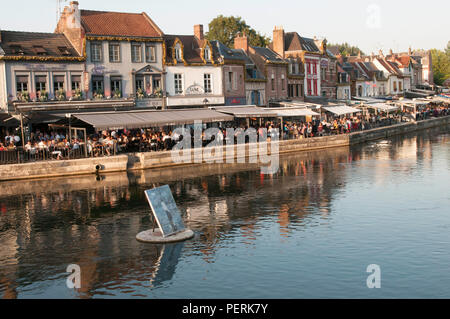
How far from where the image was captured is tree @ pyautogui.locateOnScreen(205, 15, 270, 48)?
308ft

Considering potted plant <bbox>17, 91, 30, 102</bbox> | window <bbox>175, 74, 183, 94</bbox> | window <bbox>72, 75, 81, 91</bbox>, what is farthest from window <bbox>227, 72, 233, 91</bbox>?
potted plant <bbox>17, 91, 30, 102</bbox>

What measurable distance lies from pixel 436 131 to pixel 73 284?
62.8m

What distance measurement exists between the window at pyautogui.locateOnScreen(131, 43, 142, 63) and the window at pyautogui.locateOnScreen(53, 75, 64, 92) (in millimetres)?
6883

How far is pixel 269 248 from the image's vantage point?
20078mm

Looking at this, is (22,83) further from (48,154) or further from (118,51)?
(48,154)

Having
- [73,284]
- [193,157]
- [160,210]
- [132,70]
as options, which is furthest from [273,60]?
[73,284]

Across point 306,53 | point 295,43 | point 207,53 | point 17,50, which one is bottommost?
point 17,50

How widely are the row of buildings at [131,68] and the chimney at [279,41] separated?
0.39 ft

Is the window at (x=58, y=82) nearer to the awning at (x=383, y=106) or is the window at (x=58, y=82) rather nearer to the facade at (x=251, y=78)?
the facade at (x=251, y=78)

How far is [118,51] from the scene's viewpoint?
5050 centimetres

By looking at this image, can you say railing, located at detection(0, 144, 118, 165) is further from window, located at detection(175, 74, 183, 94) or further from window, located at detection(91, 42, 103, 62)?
window, located at detection(175, 74, 183, 94)

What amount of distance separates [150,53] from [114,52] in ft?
11.9

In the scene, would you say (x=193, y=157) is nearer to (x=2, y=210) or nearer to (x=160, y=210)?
(x=2, y=210)

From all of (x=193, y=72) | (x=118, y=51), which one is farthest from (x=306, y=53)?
(x=118, y=51)
